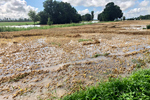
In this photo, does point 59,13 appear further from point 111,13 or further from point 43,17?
point 111,13

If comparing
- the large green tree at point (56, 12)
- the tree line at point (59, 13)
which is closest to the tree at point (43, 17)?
the tree line at point (59, 13)

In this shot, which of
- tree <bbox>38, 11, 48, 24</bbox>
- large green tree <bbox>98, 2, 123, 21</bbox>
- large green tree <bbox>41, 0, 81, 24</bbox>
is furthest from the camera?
large green tree <bbox>98, 2, 123, 21</bbox>

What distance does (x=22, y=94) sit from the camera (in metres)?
2.68

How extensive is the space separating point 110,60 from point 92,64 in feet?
2.95

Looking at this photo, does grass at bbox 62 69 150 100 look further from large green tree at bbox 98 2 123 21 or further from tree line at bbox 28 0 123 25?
large green tree at bbox 98 2 123 21

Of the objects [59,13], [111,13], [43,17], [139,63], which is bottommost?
[139,63]

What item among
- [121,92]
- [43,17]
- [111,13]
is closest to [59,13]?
[43,17]

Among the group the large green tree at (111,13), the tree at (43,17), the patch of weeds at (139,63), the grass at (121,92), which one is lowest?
the grass at (121,92)

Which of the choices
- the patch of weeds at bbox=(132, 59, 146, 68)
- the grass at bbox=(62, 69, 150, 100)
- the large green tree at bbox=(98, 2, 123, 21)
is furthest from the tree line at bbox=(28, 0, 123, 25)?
the grass at bbox=(62, 69, 150, 100)

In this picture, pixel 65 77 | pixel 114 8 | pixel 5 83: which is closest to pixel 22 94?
pixel 5 83

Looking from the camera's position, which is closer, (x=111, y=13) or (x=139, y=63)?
(x=139, y=63)

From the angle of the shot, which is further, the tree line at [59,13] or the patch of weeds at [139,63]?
the tree line at [59,13]

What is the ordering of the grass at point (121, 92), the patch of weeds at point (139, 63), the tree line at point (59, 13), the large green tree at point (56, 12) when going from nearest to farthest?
the grass at point (121, 92), the patch of weeds at point (139, 63), the tree line at point (59, 13), the large green tree at point (56, 12)

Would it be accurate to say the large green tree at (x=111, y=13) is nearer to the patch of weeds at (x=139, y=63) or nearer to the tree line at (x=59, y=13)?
the tree line at (x=59, y=13)
